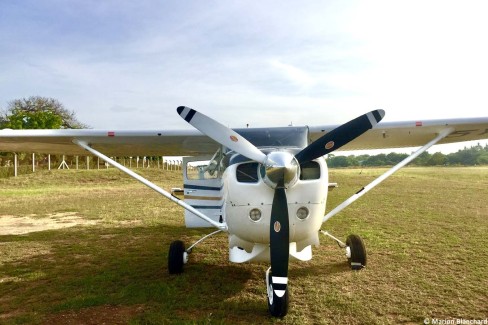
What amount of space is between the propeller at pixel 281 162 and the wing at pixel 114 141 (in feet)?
7.58

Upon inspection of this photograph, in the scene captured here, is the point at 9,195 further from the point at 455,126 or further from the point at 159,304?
the point at 455,126

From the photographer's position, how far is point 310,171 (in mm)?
4027

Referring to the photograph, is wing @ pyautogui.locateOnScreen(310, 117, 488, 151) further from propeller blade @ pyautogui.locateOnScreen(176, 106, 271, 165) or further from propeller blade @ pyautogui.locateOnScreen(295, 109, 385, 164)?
propeller blade @ pyautogui.locateOnScreen(176, 106, 271, 165)

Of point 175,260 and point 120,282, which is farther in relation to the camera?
point 175,260

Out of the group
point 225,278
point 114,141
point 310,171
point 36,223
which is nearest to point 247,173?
point 310,171

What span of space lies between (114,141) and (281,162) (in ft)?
13.9

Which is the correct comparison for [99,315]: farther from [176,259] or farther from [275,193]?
[275,193]

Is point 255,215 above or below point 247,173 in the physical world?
below

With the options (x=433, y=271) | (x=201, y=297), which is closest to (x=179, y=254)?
(x=201, y=297)

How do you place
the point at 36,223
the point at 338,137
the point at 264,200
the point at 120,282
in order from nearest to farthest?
the point at 264,200, the point at 338,137, the point at 120,282, the point at 36,223

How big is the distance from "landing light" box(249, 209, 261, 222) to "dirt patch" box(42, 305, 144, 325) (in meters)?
1.76

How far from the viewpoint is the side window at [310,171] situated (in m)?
4.00

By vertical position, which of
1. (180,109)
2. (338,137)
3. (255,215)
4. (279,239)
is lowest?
(279,239)

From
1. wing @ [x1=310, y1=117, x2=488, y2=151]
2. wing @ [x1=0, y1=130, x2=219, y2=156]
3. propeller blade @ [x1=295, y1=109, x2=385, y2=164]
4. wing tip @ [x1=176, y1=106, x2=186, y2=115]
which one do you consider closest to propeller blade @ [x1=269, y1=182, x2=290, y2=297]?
propeller blade @ [x1=295, y1=109, x2=385, y2=164]
